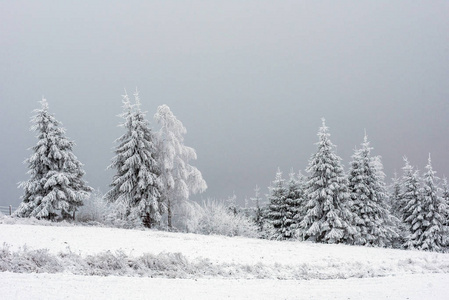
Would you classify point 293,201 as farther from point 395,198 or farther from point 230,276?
point 230,276

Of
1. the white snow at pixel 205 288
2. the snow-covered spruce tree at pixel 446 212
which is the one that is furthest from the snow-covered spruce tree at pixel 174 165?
the snow-covered spruce tree at pixel 446 212

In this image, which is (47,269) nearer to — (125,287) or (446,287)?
(125,287)

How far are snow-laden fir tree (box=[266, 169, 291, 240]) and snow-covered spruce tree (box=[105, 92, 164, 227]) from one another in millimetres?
14276

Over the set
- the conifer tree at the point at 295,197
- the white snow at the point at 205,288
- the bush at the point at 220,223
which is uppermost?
the conifer tree at the point at 295,197

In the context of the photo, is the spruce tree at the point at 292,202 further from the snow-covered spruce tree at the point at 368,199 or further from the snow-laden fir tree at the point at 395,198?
the snow-laden fir tree at the point at 395,198

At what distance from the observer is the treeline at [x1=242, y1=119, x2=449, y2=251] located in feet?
98.0

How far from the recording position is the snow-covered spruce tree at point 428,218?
3556 cm

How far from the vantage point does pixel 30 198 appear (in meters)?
27.9

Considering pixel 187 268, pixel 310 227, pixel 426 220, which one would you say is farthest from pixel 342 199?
pixel 187 268

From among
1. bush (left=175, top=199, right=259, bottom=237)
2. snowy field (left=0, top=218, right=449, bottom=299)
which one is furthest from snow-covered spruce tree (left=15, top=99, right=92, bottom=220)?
bush (left=175, top=199, right=259, bottom=237)

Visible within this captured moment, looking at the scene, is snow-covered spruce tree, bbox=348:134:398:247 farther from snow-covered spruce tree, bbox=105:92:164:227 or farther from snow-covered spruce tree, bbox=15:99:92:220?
snow-covered spruce tree, bbox=15:99:92:220

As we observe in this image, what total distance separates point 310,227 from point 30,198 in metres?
23.0

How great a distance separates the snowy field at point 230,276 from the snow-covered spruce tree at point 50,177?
6.57 m

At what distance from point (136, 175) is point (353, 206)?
20.2m
